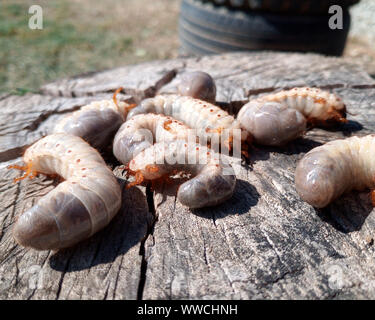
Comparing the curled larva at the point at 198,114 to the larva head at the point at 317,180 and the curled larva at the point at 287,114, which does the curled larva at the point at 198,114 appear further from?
the larva head at the point at 317,180

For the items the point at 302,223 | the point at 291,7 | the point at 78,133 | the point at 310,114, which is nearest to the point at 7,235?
the point at 78,133

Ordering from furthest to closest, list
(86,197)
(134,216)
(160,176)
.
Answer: (160,176), (134,216), (86,197)

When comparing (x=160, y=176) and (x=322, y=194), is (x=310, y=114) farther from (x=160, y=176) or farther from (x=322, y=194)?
(x=160, y=176)

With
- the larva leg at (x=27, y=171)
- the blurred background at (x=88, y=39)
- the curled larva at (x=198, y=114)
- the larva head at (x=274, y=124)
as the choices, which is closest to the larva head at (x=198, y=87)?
the curled larva at (x=198, y=114)

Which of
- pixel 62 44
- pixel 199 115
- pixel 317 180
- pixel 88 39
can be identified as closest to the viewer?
pixel 317 180

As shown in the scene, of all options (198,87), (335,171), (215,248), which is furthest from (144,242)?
(198,87)

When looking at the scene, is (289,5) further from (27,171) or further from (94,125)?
(27,171)
